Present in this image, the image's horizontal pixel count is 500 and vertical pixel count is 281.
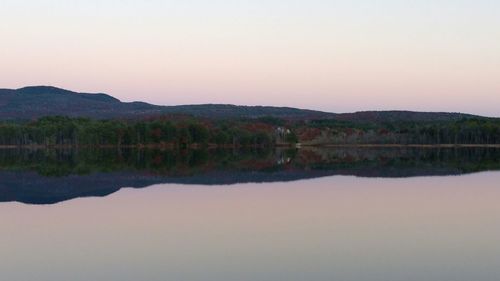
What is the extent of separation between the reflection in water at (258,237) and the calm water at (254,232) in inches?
1.2

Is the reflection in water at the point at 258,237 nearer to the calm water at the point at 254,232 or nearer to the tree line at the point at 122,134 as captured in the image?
the calm water at the point at 254,232

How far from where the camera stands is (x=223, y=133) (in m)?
99.1

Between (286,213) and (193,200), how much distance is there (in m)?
4.48

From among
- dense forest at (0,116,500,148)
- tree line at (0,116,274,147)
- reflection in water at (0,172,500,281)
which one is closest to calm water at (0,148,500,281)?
reflection in water at (0,172,500,281)

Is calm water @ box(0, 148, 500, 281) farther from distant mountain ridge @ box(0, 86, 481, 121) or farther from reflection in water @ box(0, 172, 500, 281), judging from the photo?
distant mountain ridge @ box(0, 86, 481, 121)

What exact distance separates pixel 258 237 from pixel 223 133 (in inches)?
3360

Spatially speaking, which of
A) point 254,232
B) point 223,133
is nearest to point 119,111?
point 223,133

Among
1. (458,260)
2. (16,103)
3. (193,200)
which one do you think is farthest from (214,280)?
(16,103)

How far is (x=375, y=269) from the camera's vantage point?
35.7 feet

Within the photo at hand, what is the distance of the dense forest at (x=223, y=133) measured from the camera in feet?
306

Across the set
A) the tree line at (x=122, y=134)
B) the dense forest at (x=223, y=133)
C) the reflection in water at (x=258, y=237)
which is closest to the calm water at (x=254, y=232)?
the reflection in water at (x=258, y=237)

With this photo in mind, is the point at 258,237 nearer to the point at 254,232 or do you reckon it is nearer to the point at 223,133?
the point at 254,232

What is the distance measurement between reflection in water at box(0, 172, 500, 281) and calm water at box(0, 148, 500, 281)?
29 mm

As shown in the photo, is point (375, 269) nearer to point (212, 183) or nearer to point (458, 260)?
point (458, 260)
